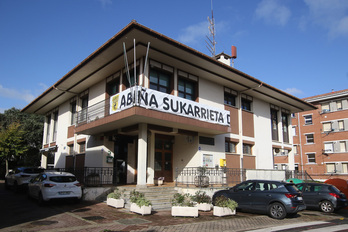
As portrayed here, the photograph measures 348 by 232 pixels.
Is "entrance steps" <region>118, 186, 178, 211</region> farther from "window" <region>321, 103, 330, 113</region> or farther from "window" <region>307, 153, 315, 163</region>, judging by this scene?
"window" <region>321, 103, 330, 113</region>

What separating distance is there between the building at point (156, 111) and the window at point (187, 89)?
2.6 inches

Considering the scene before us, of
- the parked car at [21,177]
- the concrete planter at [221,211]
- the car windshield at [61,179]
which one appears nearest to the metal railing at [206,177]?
the concrete planter at [221,211]

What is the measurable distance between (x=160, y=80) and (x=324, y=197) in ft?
34.6

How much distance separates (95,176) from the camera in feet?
50.1

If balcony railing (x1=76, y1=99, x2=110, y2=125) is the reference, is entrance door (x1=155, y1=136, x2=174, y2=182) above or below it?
below

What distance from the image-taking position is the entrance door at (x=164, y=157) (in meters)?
16.6

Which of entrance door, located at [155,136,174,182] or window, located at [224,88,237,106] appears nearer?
entrance door, located at [155,136,174,182]

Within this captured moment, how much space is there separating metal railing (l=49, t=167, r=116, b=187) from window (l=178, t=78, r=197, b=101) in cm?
630

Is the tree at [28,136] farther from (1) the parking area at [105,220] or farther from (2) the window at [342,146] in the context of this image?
(2) the window at [342,146]

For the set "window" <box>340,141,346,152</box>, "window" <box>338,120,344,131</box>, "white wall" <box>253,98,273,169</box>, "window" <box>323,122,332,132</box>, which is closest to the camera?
"white wall" <box>253,98,273,169</box>

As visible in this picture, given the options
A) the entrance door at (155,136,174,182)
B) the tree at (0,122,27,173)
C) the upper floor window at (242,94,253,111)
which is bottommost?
the entrance door at (155,136,174,182)

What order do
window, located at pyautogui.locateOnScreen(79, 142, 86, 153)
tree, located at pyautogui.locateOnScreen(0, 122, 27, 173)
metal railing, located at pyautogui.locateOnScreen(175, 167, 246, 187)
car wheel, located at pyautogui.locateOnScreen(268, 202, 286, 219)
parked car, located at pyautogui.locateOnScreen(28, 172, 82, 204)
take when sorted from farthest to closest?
tree, located at pyautogui.locateOnScreen(0, 122, 27, 173)
window, located at pyautogui.locateOnScreen(79, 142, 86, 153)
metal railing, located at pyautogui.locateOnScreen(175, 167, 246, 187)
parked car, located at pyautogui.locateOnScreen(28, 172, 82, 204)
car wheel, located at pyautogui.locateOnScreen(268, 202, 286, 219)

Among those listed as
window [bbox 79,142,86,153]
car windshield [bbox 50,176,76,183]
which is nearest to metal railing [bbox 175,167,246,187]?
car windshield [bbox 50,176,76,183]

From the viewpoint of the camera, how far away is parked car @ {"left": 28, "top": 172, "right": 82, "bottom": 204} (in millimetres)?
11907
